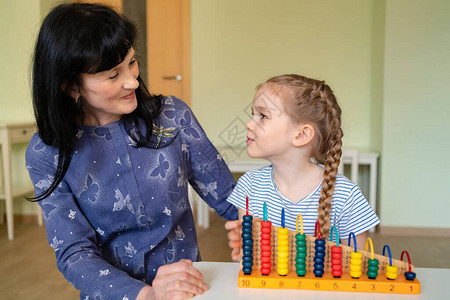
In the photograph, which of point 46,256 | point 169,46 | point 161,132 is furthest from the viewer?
point 169,46

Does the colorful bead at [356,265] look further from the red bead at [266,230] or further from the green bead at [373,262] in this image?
the red bead at [266,230]

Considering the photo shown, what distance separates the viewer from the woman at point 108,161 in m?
1.16

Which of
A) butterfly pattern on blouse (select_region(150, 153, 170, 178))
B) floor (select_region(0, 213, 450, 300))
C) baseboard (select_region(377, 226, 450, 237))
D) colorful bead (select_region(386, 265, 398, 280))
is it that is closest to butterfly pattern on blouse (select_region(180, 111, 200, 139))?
butterfly pattern on blouse (select_region(150, 153, 170, 178))

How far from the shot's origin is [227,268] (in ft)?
3.50

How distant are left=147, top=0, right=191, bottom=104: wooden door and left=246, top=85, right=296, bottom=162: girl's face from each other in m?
3.80

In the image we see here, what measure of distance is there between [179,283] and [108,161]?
20.2 inches

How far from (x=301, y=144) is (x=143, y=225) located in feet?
1.67

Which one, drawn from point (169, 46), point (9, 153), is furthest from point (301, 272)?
point (169, 46)

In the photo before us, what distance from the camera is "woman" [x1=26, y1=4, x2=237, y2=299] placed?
3.81 feet

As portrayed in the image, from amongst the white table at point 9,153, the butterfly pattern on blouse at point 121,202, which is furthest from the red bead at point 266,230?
the white table at point 9,153

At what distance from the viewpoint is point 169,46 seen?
16.8 ft

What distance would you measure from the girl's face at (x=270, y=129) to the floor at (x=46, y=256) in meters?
2.04

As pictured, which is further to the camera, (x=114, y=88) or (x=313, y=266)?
(x=114, y=88)

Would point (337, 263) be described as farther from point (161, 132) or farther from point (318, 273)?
point (161, 132)
